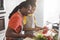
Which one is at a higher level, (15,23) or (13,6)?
(13,6)

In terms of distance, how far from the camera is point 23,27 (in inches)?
39.1


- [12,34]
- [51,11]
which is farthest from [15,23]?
[51,11]

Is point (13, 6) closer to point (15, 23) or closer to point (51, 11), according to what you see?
point (15, 23)

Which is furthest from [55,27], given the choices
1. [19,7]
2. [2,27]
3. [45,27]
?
[2,27]

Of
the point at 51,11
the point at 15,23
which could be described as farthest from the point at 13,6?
the point at 51,11

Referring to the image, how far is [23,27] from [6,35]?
0.58ft

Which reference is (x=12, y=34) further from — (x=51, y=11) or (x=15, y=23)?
(x=51, y=11)

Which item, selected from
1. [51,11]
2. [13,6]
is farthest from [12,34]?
[51,11]

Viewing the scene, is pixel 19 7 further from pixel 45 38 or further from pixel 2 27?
pixel 45 38

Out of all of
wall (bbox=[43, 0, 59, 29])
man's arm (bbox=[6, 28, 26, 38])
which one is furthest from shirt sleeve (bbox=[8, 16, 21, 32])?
wall (bbox=[43, 0, 59, 29])

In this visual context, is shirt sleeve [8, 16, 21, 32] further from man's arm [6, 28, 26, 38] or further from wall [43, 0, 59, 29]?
wall [43, 0, 59, 29]

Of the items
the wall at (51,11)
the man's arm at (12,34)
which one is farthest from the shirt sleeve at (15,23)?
the wall at (51,11)

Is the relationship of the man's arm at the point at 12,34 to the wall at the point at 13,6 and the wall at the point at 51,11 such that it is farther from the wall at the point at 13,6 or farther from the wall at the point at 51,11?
the wall at the point at 51,11

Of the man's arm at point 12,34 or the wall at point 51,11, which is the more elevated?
the wall at point 51,11
